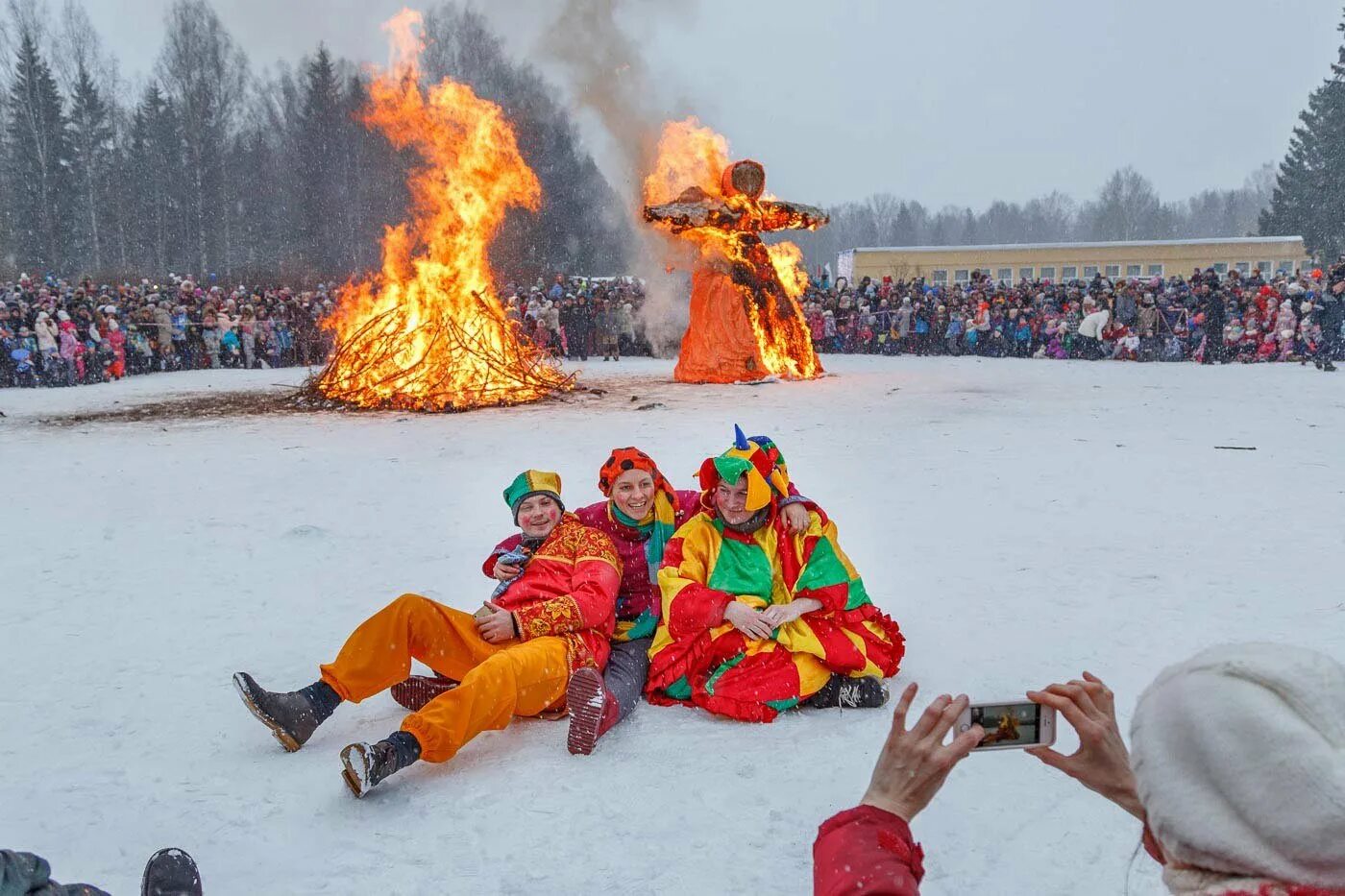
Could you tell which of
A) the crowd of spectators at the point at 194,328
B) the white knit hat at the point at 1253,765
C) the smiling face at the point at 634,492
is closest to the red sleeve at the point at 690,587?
the smiling face at the point at 634,492

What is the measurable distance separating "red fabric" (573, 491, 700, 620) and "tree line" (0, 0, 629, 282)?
103ft

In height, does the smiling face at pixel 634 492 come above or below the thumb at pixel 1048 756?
above

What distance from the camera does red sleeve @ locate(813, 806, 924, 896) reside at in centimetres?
121

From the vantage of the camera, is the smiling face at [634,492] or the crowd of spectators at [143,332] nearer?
the smiling face at [634,492]

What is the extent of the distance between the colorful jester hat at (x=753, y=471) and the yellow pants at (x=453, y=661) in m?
0.83

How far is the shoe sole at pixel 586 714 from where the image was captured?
3070 mm

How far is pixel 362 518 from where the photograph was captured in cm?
640

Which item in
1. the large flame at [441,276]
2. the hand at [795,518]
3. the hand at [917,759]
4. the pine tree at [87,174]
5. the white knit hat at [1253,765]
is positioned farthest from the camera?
the pine tree at [87,174]

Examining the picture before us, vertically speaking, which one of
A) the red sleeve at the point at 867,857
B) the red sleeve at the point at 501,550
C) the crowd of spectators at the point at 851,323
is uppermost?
the crowd of spectators at the point at 851,323

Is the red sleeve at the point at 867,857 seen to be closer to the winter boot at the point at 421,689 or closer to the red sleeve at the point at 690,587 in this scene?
the red sleeve at the point at 690,587

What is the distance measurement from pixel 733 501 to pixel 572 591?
679mm

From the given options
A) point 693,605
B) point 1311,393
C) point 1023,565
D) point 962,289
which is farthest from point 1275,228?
point 693,605

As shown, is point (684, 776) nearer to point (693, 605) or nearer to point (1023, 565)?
point (693, 605)

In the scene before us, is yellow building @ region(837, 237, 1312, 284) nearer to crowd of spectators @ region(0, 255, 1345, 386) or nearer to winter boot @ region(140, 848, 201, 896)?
crowd of spectators @ region(0, 255, 1345, 386)
